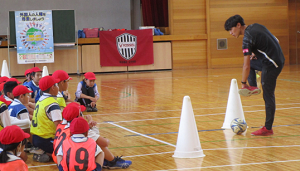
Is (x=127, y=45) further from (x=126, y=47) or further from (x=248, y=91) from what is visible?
(x=248, y=91)

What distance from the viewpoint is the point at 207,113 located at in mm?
6852

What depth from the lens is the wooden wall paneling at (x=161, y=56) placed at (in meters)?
16.3

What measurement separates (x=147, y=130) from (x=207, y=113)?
1561mm

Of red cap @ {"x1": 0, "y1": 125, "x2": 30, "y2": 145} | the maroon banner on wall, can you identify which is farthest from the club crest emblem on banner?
red cap @ {"x1": 0, "y1": 125, "x2": 30, "y2": 145}

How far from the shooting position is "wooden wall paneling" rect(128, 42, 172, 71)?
16.3 m

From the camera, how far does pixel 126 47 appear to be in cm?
1591

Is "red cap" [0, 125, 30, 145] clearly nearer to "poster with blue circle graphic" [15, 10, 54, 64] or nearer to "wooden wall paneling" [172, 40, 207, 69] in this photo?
"poster with blue circle graphic" [15, 10, 54, 64]

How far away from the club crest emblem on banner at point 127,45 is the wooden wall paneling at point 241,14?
348 centimetres

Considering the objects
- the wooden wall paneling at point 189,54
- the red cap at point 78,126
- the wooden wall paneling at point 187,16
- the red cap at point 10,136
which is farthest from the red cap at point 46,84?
the wooden wall paneling at point 187,16

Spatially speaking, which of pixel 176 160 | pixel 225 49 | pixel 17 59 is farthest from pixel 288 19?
pixel 176 160

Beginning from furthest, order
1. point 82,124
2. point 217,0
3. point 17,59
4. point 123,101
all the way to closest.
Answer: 1. point 217,0
2. point 17,59
3. point 123,101
4. point 82,124

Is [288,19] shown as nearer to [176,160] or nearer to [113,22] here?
[113,22]

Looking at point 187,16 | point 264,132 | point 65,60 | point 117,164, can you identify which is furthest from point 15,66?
point 117,164

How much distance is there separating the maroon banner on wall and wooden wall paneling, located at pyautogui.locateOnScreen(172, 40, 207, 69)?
3.97 ft
